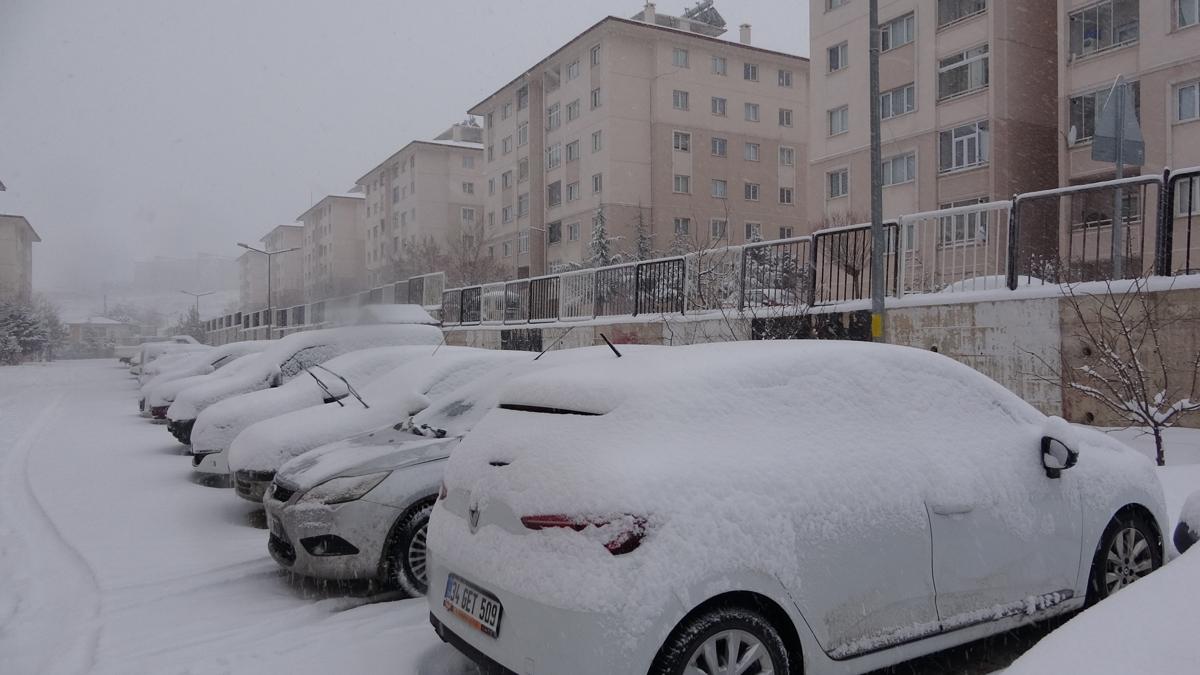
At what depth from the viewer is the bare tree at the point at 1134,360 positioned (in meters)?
6.78

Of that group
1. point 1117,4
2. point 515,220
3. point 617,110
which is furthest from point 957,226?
point 515,220

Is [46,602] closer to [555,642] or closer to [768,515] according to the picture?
[555,642]

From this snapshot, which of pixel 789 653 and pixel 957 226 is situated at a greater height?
pixel 957 226

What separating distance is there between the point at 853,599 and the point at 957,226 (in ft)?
23.2

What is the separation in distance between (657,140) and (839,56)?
1308 cm


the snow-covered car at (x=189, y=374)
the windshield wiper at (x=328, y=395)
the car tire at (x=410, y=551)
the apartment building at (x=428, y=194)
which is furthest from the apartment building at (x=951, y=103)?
the apartment building at (x=428, y=194)

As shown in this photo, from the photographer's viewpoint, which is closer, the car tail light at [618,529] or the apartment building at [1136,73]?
the car tail light at [618,529]

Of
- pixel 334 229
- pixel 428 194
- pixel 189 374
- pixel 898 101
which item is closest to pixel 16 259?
pixel 334 229

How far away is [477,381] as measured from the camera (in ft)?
20.7

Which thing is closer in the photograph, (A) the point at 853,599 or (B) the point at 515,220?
(A) the point at 853,599

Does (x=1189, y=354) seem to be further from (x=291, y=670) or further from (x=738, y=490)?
(x=291, y=670)

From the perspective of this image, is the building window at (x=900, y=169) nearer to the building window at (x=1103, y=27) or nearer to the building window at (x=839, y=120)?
the building window at (x=839, y=120)

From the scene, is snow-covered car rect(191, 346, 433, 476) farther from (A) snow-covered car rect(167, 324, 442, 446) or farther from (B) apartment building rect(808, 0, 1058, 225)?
(B) apartment building rect(808, 0, 1058, 225)

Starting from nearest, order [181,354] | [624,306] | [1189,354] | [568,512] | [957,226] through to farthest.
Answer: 1. [568,512]
2. [1189,354]
3. [957,226]
4. [624,306]
5. [181,354]
